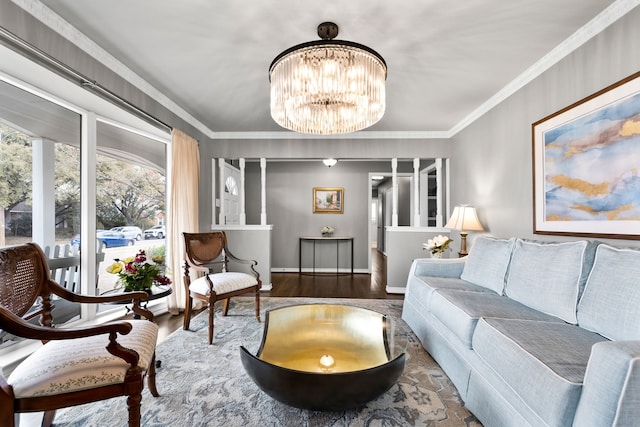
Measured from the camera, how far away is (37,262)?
4.99ft

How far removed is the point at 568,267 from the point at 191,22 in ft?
9.63

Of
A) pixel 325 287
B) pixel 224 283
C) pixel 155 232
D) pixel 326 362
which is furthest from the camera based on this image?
pixel 325 287

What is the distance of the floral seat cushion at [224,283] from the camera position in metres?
2.57

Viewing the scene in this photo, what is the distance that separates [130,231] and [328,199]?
3.61m

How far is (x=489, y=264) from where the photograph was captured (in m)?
2.41

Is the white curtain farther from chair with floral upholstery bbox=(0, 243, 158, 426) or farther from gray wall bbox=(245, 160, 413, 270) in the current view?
gray wall bbox=(245, 160, 413, 270)

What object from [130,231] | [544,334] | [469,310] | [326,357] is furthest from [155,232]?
[544,334]

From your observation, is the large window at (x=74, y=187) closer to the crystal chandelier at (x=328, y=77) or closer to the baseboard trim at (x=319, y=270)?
the crystal chandelier at (x=328, y=77)

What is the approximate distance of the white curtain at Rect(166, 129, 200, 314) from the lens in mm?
3182

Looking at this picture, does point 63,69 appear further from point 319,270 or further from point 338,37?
point 319,270

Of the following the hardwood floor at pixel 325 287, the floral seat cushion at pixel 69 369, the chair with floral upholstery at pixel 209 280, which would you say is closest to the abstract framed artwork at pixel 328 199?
the hardwood floor at pixel 325 287

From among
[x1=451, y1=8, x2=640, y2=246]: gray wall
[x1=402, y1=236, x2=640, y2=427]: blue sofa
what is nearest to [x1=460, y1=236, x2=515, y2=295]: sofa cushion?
[x1=402, y1=236, x2=640, y2=427]: blue sofa

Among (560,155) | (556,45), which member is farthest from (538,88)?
(560,155)

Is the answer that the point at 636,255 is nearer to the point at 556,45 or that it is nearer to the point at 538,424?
the point at 538,424
